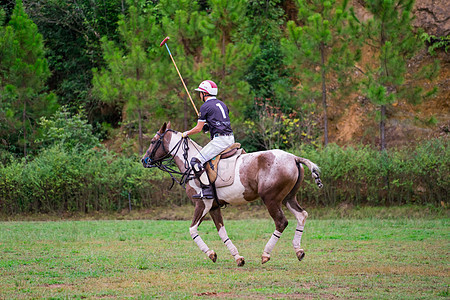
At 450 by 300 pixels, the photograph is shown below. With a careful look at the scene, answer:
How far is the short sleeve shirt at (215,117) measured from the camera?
10.5 meters

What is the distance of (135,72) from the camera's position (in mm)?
24438

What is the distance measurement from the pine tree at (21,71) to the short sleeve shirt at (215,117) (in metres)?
16.0

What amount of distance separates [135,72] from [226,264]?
1563 centimetres

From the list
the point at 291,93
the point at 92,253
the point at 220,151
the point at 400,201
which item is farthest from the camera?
the point at 291,93

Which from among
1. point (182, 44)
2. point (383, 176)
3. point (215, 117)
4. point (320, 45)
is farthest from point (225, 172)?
point (182, 44)

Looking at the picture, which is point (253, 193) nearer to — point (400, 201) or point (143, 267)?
point (143, 267)

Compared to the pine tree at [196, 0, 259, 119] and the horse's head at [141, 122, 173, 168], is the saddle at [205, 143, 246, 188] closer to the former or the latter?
the horse's head at [141, 122, 173, 168]

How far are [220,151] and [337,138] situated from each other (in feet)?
53.3

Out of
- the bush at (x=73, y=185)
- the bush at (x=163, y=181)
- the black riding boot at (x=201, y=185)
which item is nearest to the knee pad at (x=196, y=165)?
the black riding boot at (x=201, y=185)

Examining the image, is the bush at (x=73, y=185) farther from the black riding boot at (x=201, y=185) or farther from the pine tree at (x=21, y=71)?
the black riding boot at (x=201, y=185)

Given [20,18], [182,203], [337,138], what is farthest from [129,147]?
[337,138]

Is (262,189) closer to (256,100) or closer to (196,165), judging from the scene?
(196,165)

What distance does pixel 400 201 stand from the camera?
19625mm

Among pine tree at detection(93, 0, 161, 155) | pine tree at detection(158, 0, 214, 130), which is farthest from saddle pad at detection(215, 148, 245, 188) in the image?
pine tree at detection(93, 0, 161, 155)
